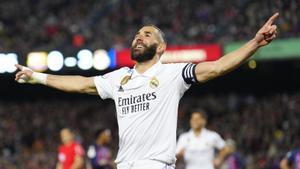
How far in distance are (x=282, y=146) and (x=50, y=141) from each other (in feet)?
22.7

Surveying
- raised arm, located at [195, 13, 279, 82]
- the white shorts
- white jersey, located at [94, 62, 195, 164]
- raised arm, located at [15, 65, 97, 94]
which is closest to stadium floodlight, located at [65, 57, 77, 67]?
raised arm, located at [15, 65, 97, 94]

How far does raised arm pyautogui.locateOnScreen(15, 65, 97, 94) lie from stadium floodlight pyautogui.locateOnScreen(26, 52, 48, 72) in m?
14.2

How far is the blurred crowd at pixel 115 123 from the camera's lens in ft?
59.5

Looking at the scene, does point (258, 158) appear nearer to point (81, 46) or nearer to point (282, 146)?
point (282, 146)

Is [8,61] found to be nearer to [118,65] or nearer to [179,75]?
[118,65]

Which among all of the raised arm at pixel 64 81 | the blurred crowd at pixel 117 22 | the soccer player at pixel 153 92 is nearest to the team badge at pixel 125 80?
the soccer player at pixel 153 92

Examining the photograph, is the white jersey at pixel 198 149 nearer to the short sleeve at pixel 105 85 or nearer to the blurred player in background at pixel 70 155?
the blurred player in background at pixel 70 155

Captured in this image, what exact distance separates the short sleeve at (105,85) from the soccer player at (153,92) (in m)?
0.01

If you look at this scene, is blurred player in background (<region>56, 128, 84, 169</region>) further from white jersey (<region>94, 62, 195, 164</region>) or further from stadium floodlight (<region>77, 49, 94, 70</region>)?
stadium floodlight (<region>77, 49, 94, 70</region>)

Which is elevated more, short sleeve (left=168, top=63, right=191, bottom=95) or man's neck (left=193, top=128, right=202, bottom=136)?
short sleeve (left=168, top=63, right=191, bottom=95)

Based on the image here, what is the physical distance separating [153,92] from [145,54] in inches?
10.8

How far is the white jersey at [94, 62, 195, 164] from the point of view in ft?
16.5

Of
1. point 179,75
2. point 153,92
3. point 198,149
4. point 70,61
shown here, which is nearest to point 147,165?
point 153,92

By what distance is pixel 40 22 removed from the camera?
23.4 meters
